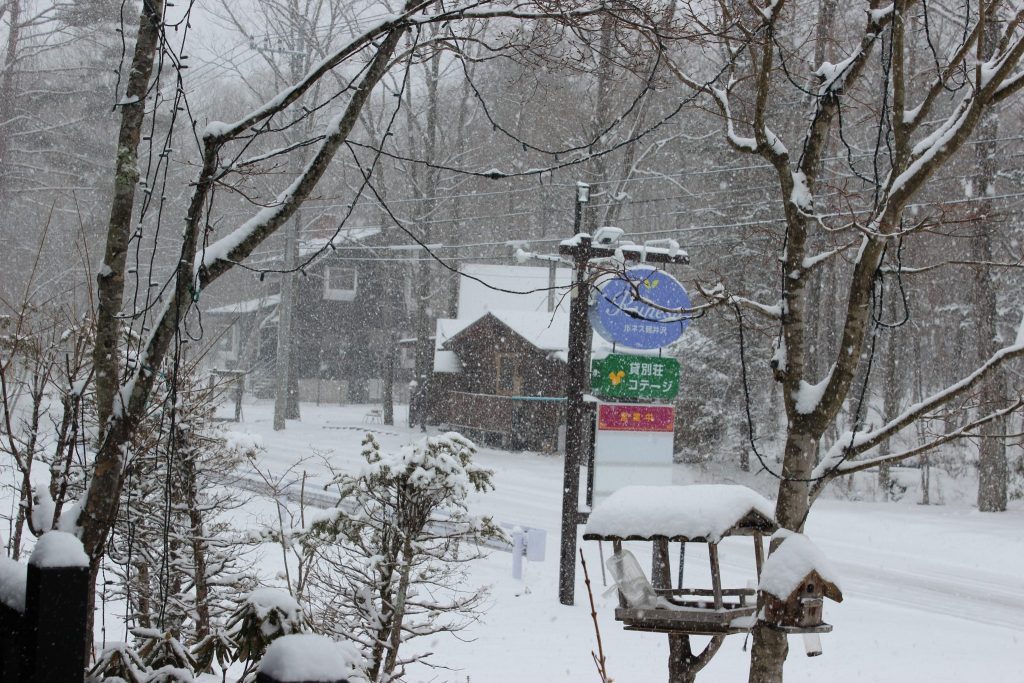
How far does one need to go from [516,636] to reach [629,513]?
6476 mm

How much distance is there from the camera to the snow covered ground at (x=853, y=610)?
9.09m

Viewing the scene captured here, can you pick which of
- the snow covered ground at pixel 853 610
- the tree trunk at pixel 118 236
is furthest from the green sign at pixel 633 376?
the tree trunk at pixel 118 236

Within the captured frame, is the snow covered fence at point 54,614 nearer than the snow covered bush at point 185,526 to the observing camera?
Yes

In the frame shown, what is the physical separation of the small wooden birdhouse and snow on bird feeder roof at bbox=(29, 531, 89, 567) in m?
2.95

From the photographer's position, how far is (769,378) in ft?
81.0

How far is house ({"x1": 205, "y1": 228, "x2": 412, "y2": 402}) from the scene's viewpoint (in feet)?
122

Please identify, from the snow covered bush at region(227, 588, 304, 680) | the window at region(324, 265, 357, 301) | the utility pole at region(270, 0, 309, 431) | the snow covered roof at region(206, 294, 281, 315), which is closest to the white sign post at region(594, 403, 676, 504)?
the snow covered bush at region(227, 588, 304, 680)

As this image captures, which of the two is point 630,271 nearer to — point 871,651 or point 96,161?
point 871,651

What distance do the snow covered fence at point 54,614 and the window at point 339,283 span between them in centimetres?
3622

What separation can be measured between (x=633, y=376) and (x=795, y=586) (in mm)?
7250

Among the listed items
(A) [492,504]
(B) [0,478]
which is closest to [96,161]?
(B) [0,478]

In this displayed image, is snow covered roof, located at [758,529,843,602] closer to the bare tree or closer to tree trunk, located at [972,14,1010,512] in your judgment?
the bare tree

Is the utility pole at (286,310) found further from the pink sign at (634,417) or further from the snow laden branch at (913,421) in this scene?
the snow laden branch at (913,421)

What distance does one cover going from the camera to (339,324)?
125 feet
